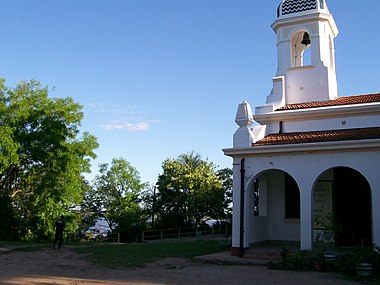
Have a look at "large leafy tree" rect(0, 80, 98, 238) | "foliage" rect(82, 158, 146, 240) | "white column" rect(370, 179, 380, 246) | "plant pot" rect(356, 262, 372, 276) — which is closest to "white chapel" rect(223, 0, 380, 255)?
"white column" rect(370, 179, 380, 246)

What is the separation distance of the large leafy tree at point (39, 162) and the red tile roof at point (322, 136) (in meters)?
15.0

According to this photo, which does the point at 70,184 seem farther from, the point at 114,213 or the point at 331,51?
the point at 331,51

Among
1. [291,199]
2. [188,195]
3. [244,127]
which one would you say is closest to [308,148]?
[244,127]

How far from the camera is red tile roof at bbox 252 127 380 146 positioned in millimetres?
14125

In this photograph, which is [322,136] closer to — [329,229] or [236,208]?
[329,229]

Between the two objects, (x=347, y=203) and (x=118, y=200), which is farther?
(x=118, y=200)

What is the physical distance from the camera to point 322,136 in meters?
14.9

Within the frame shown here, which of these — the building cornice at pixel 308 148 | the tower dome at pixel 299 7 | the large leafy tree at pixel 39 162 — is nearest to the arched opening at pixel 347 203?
the building cornice at pixel 308 148

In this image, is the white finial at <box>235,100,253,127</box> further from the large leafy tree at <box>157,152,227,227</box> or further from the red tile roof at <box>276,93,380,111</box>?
the large leafy tree at <box>157,152,227,227</box>

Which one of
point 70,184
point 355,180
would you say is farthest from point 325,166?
point 70,184

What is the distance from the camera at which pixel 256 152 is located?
582 inches

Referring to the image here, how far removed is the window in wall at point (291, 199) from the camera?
16.2 m

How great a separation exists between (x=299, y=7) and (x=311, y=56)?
2344 mm

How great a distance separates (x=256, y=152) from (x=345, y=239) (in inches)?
171
